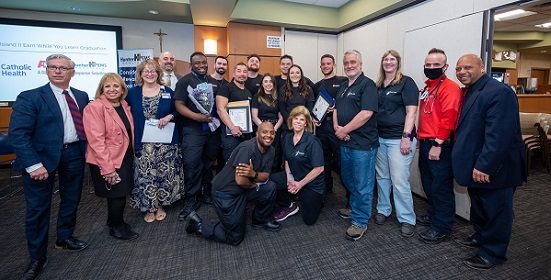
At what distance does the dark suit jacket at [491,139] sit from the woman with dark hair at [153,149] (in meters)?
2.54

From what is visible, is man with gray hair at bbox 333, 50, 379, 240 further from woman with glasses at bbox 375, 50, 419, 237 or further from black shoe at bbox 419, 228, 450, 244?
black shoe at bbox 419, 228, 450, 244

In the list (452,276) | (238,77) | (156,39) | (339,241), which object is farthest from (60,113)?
(156,39)

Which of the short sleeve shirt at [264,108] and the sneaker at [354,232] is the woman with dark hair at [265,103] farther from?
the sneaker at [354,232]

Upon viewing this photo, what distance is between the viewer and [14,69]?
15.4 feet

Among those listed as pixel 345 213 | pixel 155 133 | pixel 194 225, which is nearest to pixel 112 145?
pixel 155 133

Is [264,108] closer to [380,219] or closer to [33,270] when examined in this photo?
[380,219]

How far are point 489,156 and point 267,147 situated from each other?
161 cm

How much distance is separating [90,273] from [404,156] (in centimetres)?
269

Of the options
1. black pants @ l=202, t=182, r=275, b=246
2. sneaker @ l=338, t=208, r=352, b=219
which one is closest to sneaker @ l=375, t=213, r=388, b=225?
sneaker @ l=338, t=208, r=352, b=219

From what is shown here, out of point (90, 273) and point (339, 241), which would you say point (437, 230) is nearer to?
point (339, 241)

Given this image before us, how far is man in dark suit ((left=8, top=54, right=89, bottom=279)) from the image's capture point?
1.82 metres

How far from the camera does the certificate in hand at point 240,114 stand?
9.68ft

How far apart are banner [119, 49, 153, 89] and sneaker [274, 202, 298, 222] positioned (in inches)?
144

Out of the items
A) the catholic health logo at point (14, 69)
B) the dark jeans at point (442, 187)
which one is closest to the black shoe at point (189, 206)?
the dark jeans at point (442, 187)
